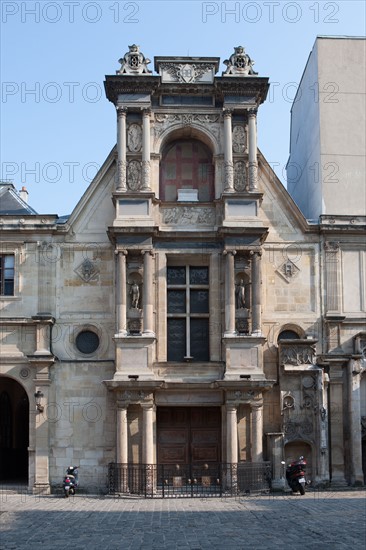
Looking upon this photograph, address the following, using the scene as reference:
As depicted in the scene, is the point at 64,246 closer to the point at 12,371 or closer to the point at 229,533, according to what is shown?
the point at 12,371

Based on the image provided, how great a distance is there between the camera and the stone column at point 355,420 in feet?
106

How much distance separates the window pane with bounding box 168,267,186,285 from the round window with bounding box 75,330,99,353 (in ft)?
11.4

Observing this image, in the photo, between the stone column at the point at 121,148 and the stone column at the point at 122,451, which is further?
the stone column at the point at 121,148

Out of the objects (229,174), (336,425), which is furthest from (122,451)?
(229,174)

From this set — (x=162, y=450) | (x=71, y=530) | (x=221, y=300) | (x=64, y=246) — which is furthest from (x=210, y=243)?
(x=71, y=530)

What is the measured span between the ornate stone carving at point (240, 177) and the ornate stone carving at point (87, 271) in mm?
6049

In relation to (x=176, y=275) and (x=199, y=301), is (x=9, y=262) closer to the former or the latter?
(x=176, y=275)

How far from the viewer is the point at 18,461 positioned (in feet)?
128

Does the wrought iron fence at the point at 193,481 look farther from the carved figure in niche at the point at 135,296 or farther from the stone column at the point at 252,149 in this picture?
the stone column at the point at 252,149

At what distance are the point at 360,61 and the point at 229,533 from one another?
2497 cm

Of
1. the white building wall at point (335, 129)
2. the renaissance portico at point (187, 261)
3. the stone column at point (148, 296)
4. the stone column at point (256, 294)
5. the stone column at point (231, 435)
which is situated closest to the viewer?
the stone column at point (231, 435)

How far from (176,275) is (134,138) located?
532 cm

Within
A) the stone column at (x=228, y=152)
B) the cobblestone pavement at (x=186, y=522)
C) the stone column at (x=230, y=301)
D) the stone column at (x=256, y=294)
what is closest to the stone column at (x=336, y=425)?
the cobblestone pavement at (x=186, y=522)

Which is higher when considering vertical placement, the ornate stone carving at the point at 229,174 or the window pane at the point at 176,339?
the ornate stone carving at the point at 229,174
